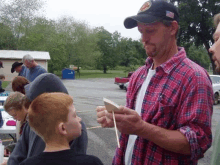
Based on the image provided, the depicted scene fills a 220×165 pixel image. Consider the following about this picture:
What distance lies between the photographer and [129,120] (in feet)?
4.64

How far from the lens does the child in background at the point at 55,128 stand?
1554 millimetres

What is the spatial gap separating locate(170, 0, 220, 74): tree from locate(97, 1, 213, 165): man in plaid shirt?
2775cm

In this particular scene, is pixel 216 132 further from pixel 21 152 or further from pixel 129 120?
pixel 21 152

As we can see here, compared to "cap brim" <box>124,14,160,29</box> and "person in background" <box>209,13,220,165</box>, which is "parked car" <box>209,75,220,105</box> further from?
"person in background" <box>209,13,220,165</box>

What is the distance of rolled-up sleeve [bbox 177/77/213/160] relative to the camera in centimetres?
140

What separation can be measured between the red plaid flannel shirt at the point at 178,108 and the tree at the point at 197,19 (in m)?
27.9

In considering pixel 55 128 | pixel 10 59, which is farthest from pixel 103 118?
pixel 10 59

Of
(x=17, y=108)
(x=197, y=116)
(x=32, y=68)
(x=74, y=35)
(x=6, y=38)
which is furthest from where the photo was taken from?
(x=74, y=35)

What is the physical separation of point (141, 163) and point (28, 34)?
43.2m

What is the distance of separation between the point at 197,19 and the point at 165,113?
2989 cm

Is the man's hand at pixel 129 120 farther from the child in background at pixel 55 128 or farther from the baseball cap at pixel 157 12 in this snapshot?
the baseball cap at pixel 157 12

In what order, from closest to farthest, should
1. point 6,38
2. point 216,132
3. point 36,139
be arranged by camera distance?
1. point 216,132
2. point 36,139
3. point 6,38

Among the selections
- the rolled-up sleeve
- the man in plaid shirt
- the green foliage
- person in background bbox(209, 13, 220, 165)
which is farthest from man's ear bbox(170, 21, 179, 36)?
the green foliage

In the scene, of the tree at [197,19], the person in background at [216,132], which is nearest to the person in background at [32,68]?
the person in background at [216,132]
